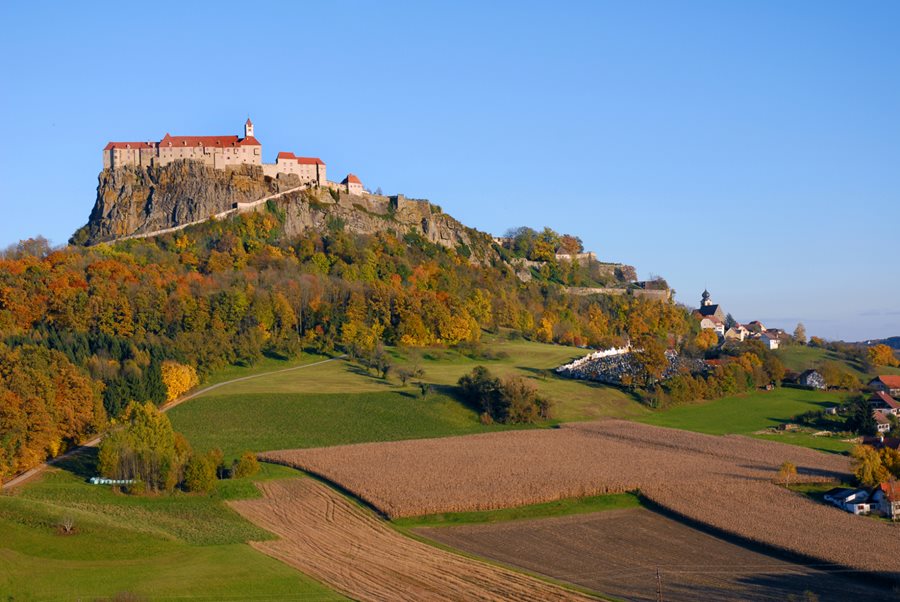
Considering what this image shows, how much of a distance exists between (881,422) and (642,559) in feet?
149

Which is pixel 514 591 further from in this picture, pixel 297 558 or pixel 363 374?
pixel 363 374

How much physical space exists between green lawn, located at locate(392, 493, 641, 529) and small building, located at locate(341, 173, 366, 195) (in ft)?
304

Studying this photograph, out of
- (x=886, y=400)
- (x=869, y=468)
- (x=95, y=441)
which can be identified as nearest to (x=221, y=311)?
(x=95, y=441)

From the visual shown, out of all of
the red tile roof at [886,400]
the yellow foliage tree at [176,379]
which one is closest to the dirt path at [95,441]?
the yellow foliage tree at [176,379]

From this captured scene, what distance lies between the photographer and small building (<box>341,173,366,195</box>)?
141 m

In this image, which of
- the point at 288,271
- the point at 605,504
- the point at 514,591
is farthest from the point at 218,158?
the point at 514,591

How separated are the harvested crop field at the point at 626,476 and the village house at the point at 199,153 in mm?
70391

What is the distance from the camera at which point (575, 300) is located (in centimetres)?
14662

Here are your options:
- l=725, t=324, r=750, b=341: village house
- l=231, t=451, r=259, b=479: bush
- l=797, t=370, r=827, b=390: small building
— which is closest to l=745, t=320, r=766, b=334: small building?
l=725, t=324, r=750, b=341: village house

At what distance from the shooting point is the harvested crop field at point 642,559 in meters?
38.2

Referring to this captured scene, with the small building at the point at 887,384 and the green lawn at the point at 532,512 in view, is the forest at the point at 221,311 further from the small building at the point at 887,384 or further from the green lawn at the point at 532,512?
the green lawn at the point at 532,512

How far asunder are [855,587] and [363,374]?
60948 millimetres

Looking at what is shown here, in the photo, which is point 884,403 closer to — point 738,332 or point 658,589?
point 658,589

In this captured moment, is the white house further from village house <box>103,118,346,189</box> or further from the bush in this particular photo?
the bush
